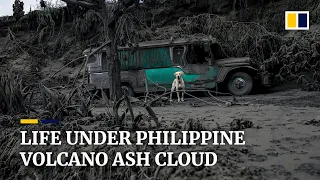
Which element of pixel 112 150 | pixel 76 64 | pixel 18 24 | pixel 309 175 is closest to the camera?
pixel 309 175

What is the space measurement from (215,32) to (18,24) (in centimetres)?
1137

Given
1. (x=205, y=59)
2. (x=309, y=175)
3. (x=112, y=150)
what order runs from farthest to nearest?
(x=205, y=59), (x=112, y=150), (x=309, y=175)

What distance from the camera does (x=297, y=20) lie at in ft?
54.5

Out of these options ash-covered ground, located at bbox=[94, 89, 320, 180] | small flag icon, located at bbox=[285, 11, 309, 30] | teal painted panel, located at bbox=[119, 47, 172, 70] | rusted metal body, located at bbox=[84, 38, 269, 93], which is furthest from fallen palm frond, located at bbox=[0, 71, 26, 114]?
small flag icon, located at bbox=[285, 11, 309, 30]

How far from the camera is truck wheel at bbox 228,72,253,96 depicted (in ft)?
42.3

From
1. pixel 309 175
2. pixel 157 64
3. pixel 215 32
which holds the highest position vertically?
pixel 215 32

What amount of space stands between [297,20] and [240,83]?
5.57m

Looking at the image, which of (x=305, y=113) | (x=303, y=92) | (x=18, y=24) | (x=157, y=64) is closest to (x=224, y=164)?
(x=305, y=113)

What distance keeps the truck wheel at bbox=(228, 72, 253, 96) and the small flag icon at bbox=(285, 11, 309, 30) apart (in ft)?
12.0

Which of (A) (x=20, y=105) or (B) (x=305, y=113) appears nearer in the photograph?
(B) (x=305, y=113)

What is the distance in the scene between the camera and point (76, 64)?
18.2m

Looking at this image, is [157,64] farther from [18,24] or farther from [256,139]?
[18,24]

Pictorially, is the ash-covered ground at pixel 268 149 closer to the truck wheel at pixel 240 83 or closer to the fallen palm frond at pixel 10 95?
the fallen palm frond at pixel 10 95

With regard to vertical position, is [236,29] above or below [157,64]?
above
